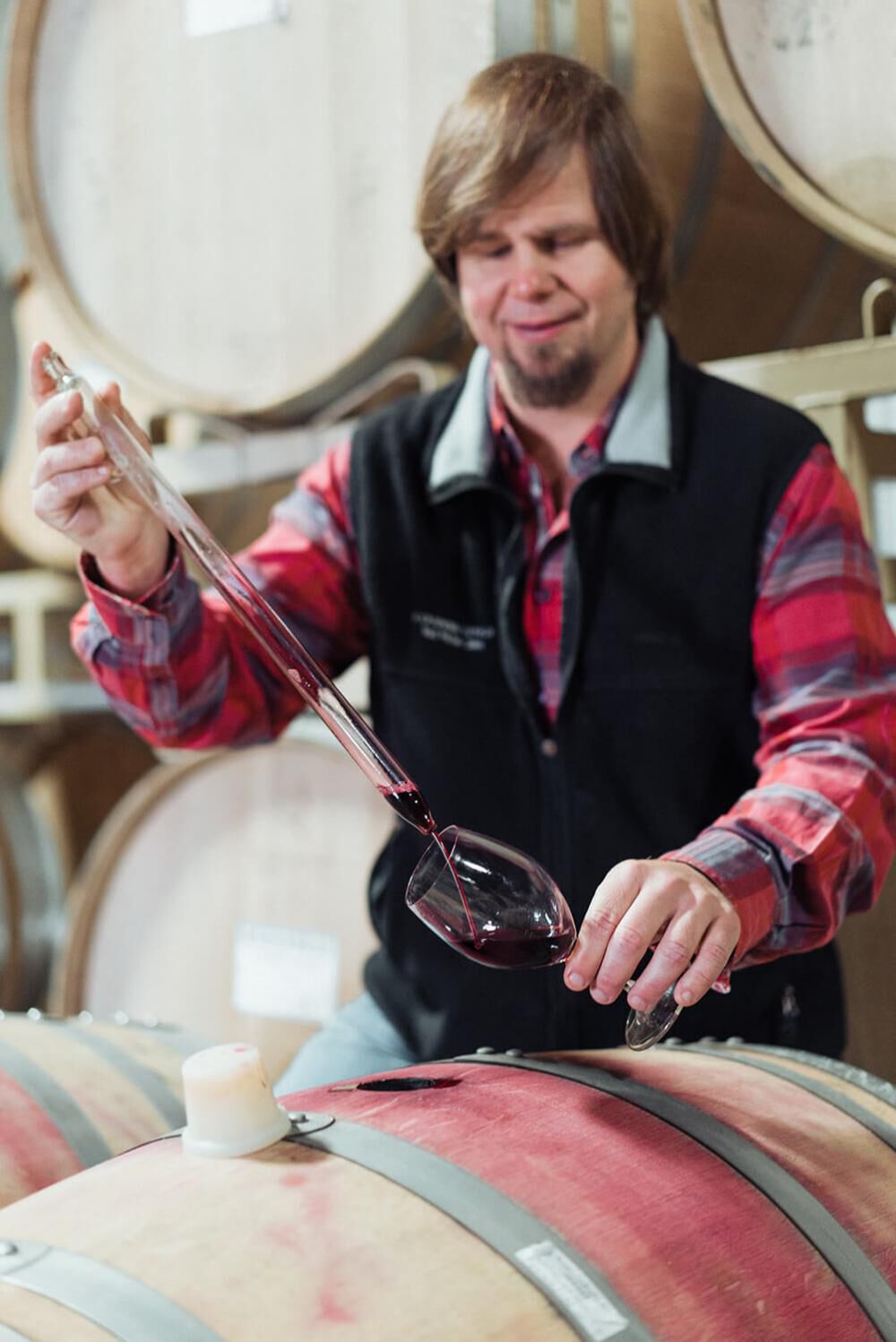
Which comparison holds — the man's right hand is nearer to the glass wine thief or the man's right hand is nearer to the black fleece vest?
the glass wine thief

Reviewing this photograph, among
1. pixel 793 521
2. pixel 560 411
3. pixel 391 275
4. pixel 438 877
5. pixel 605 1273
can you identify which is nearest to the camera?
pixel 605 1273

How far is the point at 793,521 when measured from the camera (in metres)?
1.30

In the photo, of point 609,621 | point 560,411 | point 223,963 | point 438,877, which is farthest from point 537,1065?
point 223,963

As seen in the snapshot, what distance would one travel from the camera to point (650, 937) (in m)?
0.88

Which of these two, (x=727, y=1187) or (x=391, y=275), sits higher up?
(x=391, y=275)

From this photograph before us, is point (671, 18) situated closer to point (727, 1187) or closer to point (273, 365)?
point (273, 365)

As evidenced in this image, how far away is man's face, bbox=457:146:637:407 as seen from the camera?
132 centimetres

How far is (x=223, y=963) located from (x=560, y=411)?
805 millimetres

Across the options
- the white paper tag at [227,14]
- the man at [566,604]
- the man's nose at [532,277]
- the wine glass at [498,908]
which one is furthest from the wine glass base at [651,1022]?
the white paper tag at [227,14]

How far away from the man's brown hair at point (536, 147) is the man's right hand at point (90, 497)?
379 mm

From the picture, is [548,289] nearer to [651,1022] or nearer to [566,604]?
[566,604]

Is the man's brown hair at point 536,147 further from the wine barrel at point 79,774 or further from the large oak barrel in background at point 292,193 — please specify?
the wine barrel at point 79,774

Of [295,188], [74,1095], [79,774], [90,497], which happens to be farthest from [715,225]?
[79,774]

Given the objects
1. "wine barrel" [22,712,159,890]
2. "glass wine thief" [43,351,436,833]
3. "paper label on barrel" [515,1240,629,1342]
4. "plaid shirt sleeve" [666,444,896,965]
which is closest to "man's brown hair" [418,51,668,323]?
"plaid shirt sleeve" [666,444,896,965]
